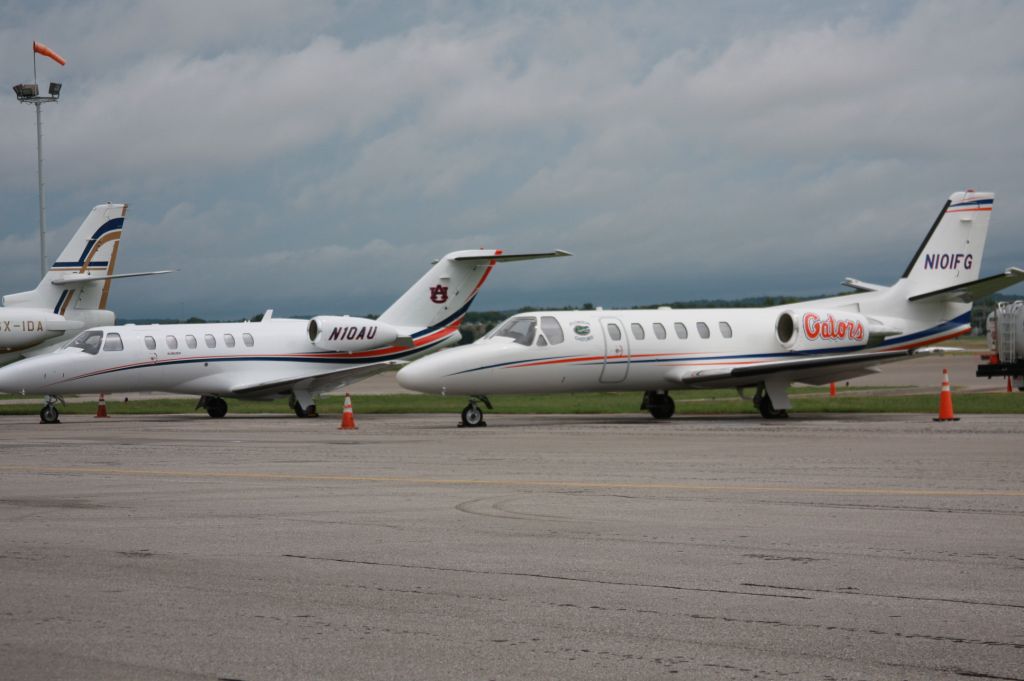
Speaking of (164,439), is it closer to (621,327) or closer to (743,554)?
(621,327)

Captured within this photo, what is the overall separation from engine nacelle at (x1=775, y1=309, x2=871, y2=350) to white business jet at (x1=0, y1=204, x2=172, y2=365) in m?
24.0

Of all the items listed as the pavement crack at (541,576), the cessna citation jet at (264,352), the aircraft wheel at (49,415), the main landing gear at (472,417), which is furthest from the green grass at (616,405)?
the pavement crack at (541,576)

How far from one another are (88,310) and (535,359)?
22.3 m

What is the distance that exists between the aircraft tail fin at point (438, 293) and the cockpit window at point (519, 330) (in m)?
8.28

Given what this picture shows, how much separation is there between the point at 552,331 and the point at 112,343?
12109 millimetres

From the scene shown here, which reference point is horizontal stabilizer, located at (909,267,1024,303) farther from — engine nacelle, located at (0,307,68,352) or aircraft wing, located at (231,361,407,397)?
engine nacelle, located at (0,307,68,352)

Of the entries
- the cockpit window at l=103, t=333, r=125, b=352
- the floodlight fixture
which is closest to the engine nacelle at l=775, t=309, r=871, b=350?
the cockpit window at l=103, t=333, r=125, b=352

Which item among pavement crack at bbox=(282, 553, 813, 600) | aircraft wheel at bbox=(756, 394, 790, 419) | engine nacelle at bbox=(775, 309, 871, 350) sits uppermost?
engine nacelle at bbox=(775, 309, 871, 350)

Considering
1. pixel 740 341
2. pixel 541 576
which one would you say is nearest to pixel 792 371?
pixel 740 341

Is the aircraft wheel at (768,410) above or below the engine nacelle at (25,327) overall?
below

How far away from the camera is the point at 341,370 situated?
32.9m

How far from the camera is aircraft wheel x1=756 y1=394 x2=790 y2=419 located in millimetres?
28175

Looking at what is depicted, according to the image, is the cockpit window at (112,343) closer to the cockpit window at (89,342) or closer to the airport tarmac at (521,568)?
the cockpit window at (89,342)

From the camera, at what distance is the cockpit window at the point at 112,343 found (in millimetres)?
31594
